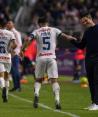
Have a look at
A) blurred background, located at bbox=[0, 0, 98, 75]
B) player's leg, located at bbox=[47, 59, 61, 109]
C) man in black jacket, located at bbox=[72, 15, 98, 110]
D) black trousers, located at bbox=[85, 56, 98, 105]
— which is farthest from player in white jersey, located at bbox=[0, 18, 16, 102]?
blurred background, located at bbox=[0, 0, 98, 75]

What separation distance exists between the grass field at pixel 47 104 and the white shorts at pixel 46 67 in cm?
80

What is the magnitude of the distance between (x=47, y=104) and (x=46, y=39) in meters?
1.90

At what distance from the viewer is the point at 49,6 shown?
39.6 metres

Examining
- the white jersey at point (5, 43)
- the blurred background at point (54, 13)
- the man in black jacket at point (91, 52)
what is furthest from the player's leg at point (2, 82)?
the blurred background at point (54, 13)

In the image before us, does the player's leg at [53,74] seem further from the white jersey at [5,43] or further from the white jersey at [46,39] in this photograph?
the white jersey at [5,43]

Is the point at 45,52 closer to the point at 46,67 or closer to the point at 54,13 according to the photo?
the point at 46,67

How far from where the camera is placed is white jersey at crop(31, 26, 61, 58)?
1797cm

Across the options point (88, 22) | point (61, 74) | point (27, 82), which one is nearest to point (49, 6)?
point (61, 74)

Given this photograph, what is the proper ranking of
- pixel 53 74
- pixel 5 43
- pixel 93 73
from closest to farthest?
pixel 93 73 → pixel 53 74 → pixel 5 43

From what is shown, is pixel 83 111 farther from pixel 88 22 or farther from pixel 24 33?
pixel 24 33

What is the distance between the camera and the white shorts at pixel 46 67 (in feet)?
58.7

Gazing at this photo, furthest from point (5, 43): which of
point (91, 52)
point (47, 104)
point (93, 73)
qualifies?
point (93, 73)

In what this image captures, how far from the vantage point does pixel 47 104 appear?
747 inches

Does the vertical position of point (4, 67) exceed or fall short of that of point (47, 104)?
it exceeds it
